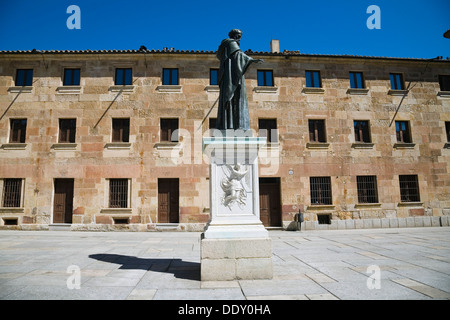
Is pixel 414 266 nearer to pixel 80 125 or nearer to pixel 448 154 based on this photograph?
pixel 448 154

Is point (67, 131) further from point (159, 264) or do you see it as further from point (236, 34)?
point (236, 34)

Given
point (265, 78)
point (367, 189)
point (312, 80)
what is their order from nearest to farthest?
point (367, 189)
point (265, 78)
point (312, 80)

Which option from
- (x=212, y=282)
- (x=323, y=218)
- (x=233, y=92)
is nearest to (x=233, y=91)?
(x=233, y=92)

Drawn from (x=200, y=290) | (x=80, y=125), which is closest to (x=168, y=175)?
(x=80, y=125)

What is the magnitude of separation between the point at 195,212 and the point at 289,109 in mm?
7622

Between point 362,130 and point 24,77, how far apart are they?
19.3 meters

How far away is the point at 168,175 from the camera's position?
14078mm

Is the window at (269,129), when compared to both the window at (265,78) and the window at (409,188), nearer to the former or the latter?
the window at (265,78)

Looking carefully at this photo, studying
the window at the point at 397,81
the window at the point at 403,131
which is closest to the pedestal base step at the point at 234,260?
the window at the point at 403,131

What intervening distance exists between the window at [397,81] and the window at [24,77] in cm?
2076

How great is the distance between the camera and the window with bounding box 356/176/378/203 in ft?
48.7

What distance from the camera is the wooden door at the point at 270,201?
14422 millimetres

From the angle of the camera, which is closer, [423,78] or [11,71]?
[11,71]

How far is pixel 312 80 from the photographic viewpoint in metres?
15.7
